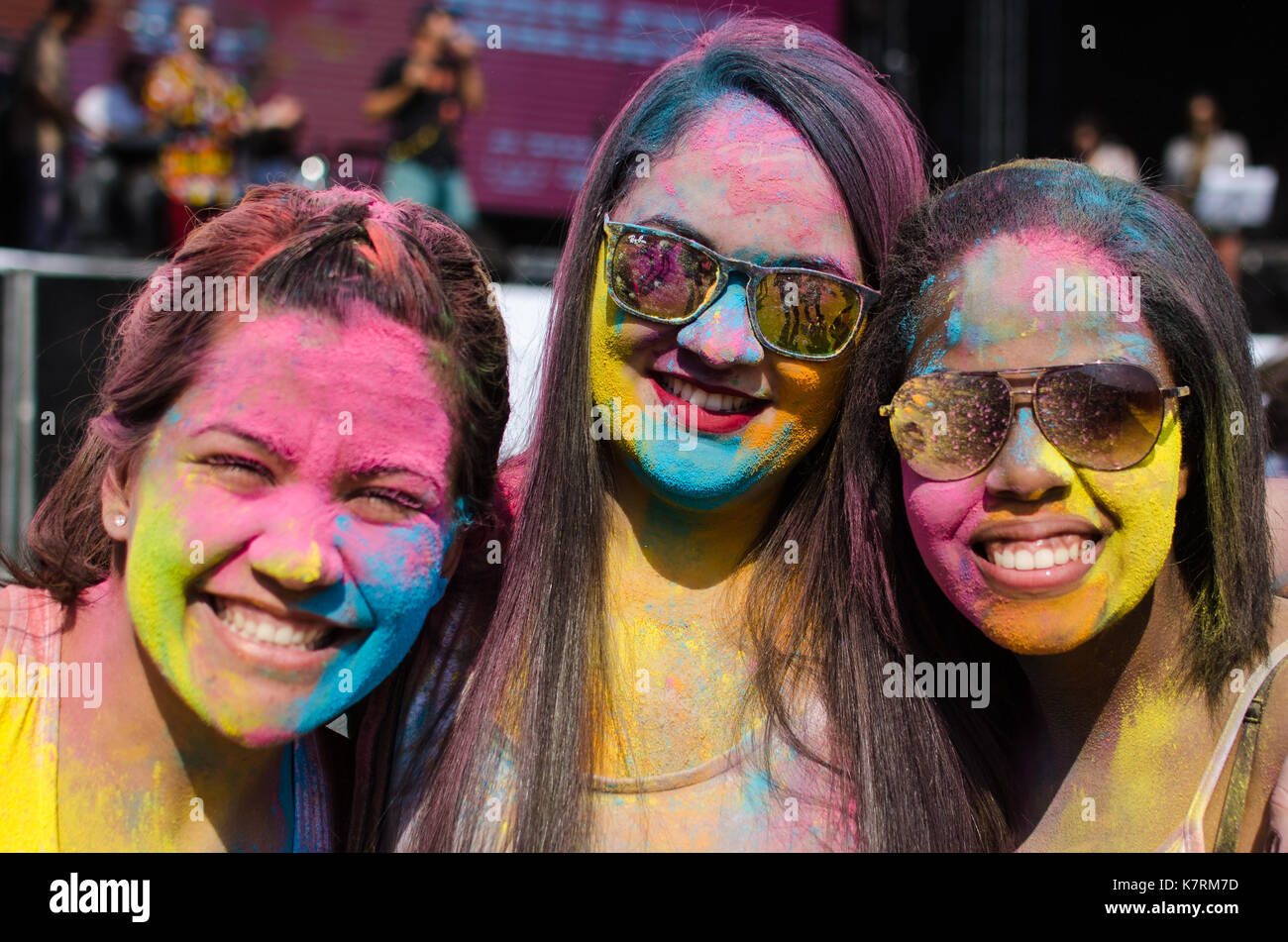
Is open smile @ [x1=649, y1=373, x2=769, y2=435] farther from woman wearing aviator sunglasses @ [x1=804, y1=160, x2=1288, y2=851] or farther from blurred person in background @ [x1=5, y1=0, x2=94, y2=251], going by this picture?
blurred person in background @ [x1=5, y1=0, x2=94, y2=251]

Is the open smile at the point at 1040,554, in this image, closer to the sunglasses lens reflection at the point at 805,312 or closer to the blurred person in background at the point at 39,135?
the sunglasses lens reflection at the point at 805,312

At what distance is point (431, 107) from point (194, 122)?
140 centimetres

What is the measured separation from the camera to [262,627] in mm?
1928

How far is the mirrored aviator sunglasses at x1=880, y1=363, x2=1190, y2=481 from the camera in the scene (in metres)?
1.97

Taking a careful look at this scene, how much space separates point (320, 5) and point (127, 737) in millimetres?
6834

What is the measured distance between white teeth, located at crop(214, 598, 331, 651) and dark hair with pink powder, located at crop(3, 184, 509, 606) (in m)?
0.31

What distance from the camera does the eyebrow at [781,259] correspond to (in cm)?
219

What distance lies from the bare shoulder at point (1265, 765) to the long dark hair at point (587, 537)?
1.54 feet

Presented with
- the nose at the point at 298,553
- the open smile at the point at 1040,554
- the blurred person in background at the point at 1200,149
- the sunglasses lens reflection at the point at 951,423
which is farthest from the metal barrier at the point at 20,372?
the blurred person in background at the point at 1200,149

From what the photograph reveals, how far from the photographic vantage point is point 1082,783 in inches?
85.6

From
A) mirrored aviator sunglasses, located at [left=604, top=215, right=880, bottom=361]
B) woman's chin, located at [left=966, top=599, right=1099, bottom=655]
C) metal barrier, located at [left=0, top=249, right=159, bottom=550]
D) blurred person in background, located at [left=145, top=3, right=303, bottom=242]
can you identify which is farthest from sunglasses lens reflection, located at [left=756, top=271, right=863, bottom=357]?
blurred person in background, located at [left=145, top=3, right=303, bottom=242]
